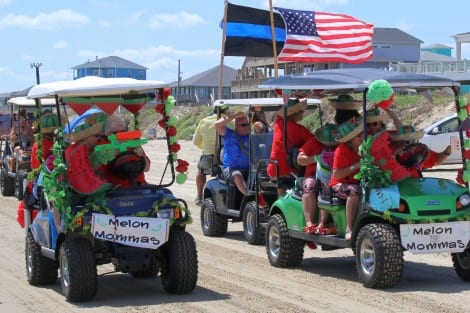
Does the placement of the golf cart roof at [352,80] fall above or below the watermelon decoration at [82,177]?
above

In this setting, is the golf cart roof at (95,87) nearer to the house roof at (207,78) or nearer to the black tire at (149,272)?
the black tire at (149,272)

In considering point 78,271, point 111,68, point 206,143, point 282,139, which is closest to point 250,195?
point 282,139

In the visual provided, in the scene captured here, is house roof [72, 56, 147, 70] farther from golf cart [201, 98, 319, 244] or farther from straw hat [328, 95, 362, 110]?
straw hat [328, 95, 362, 110]

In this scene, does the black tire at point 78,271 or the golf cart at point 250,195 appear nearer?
the black tire at point 78,271

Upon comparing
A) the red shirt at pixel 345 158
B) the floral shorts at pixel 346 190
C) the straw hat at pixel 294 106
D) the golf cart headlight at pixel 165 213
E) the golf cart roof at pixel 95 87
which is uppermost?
the golf cart roof at pixel 95 87

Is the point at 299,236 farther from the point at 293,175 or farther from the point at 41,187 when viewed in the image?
the point at 41,187

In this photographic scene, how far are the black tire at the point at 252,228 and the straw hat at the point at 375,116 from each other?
3763mm

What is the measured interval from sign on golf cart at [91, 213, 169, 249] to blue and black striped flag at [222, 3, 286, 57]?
9.79 metres

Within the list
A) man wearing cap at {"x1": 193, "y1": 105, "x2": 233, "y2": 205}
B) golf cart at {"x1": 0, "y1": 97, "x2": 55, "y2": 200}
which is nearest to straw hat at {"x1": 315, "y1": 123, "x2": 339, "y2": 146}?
man wearing cap at {"x1": 193, "y1": 105, "x2": 233, "y2": 205}

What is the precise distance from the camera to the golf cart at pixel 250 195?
46.4 feet

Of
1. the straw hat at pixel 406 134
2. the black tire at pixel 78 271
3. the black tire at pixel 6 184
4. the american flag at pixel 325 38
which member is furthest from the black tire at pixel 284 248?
the black tire at pixel 6 184

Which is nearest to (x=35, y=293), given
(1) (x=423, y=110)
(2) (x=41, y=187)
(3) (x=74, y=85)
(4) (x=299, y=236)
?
(2) (x=41, y=187)

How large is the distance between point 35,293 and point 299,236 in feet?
10.4

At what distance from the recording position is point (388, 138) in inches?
426
